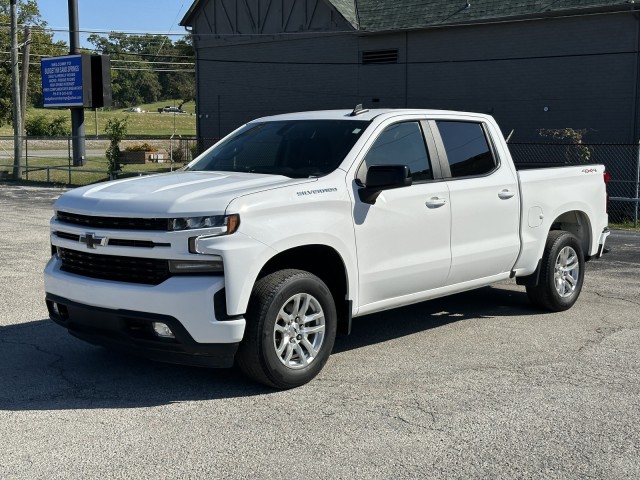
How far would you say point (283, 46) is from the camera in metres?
31.8

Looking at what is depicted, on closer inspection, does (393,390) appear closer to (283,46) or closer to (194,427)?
(194,427)

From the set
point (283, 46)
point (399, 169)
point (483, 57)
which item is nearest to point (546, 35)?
point (483, 57)

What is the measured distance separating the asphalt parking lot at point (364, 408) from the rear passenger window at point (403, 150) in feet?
4.92

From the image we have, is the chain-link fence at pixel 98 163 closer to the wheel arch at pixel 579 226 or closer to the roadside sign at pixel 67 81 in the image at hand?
the roadside sign at pixel 67 81

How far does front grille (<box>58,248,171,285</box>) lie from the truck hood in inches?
12.0

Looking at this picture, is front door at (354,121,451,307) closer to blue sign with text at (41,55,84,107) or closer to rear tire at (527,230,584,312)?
rear tire at (527,230,584,312)

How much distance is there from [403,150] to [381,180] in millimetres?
833

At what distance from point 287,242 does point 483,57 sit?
21.6m

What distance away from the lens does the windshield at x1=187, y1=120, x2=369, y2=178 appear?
21.5ft

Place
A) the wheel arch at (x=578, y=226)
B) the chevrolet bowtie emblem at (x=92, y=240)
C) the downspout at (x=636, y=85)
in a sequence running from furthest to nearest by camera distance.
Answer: the downspout at (x=636, y=85) → the wheel arch at (x=578, y=226) → the chevrolet bowtie emblem at (x=92, y=240)

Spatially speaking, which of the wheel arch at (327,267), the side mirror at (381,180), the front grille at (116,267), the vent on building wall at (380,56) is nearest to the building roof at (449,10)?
the vent on building wall at (380,56)

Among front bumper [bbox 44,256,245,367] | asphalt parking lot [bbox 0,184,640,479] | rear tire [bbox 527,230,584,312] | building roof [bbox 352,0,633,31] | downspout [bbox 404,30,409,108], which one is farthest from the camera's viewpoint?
downspout [bbox 404,30,409,108]

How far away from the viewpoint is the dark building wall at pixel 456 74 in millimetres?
23125

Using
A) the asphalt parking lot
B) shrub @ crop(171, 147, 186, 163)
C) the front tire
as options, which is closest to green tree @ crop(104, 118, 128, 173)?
shrub @ crop(171, 147, 186, 163)
